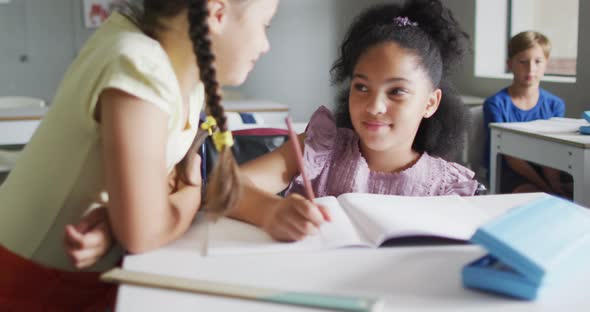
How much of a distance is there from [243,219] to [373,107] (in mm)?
457

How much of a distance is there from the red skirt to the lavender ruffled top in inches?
23.7

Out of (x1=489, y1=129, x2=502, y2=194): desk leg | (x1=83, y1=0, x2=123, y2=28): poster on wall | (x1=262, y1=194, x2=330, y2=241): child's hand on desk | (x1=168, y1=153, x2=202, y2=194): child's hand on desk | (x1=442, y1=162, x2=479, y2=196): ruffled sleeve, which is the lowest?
(x1=489, y1=129, x2=502, y2=194): desk leg

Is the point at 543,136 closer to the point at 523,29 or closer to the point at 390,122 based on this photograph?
the point at 390,122

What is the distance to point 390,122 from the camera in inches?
49.8

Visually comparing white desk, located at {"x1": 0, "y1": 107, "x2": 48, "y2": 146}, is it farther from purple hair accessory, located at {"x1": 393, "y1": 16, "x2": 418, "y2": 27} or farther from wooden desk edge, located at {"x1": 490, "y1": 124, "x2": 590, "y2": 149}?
purple hair accessory, located at {"x1": 393, "y1": 16, "x2": 418, "y2": 27}

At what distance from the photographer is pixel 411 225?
0.78 metres

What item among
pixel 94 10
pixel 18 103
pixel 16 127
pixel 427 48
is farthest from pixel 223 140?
pixel 94 10

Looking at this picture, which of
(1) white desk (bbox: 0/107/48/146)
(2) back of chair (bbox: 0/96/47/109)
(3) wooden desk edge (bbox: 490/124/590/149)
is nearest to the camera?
(3) wooden desk edge (bbox: 490/124/590/149)

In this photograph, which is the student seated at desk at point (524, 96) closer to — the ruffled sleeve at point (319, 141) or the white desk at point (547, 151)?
the white desk at point (547, 151)

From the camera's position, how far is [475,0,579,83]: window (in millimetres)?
3887

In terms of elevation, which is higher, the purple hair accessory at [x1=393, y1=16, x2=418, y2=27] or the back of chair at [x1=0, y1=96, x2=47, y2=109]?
the purple hair accessory at [x1=393, y1=16, x2=418, y2=27]

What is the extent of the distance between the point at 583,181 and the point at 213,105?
1.99m

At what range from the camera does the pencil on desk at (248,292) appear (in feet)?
1.84

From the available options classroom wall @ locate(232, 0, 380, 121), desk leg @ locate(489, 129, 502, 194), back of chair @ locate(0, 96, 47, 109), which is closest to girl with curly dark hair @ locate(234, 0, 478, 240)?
desk leg @ locate(489, 129, 502, 194)
